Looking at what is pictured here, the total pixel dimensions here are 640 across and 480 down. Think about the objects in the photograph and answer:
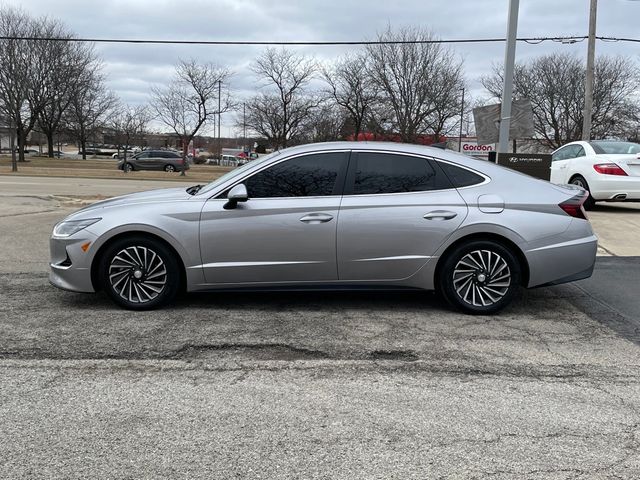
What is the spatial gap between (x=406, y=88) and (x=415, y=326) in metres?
41.5

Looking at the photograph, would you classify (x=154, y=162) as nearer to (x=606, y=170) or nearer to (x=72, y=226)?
(x=606, y=170)

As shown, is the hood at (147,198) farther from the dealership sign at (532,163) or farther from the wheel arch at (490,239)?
the dealership sign at (532,163)

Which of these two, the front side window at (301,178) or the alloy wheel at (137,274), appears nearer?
the alloy wheel at (137,274)

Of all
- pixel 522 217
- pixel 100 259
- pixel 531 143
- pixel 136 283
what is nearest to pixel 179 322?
pixel 136 283

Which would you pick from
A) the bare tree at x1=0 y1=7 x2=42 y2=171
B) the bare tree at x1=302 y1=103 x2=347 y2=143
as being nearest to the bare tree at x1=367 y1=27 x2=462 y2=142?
the bare tree at x1=302 y1=103 x2=347 y2=143

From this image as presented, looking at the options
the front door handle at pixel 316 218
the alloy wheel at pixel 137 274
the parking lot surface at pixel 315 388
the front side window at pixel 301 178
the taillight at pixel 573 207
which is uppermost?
the front side window at pixel 301 178

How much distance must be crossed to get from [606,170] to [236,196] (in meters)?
8.67

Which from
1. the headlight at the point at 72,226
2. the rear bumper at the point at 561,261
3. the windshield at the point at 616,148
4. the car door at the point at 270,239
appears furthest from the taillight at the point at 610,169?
the headlight at the point at 72,226

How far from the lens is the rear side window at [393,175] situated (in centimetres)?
534

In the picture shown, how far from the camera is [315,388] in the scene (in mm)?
3748

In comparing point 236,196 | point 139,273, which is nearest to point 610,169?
point 236,196

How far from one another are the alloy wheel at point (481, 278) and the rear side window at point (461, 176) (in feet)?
2.13

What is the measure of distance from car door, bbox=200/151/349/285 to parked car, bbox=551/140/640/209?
7898 mm

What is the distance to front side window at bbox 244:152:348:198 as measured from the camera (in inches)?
209
